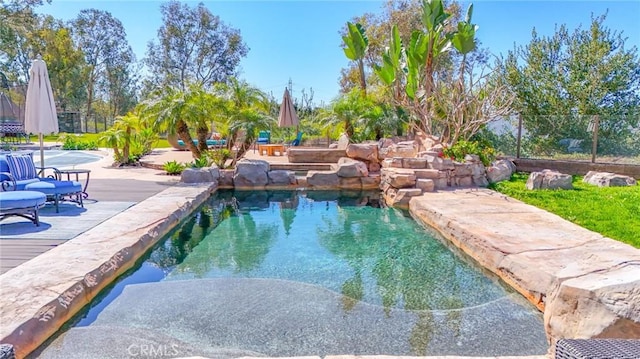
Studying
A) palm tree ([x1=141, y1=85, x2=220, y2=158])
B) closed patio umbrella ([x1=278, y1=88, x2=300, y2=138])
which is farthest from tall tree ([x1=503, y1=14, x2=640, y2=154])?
palm tree ([x1=141, y1=85, x2=220, y2=158])

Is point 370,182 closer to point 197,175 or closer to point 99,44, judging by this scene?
point 197,175

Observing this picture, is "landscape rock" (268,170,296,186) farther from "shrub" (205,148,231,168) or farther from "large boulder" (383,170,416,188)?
"large boulder" (383,170,416,188)

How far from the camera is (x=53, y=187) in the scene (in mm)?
6703

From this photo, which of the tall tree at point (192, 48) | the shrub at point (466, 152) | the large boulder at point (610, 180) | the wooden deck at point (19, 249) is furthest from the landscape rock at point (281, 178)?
the tall tree at point (192, 48)

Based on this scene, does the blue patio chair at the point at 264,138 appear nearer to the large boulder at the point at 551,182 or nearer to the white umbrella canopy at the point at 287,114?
the white umbrella canopy at the point at 287,114

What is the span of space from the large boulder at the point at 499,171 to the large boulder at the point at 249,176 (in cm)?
581

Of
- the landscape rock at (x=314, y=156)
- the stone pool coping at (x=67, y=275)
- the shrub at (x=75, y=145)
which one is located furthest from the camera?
the shrub at (x=75, y=145)

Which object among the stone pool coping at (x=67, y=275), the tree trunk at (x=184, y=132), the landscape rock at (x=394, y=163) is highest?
the tree trunk at (x=184, y=132)

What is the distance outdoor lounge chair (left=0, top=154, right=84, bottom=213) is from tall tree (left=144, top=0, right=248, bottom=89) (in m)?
25.7

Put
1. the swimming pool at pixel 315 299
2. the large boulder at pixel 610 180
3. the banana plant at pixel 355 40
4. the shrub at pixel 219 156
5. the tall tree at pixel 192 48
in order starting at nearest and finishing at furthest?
the swimming pool at pixel 315 299 → the large boulder at pixel 610 180 → the shrub at pixel 219 156 → the banana plant at pixel 355 40 → the tall tree at pixel 192 48

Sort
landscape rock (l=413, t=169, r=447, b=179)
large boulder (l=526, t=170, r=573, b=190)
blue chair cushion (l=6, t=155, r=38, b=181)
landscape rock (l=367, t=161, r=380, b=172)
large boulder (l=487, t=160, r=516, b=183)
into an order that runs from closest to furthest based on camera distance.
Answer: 1. blue chair cushion (l=6, t=155, r=38, b=181)
2. large boulder (l=526, t=170, r=573, b=190)
3. landscape rock (l=413, t=169, r=447, b=179)
4. large boulder (l=487, t=160, r=516, b=183)
5. landscape rock (l=367, t=161, r=380, b=172)

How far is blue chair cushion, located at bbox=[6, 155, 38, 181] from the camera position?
22.6 ft

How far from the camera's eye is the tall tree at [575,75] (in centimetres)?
1317

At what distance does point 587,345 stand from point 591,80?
14214 mm
